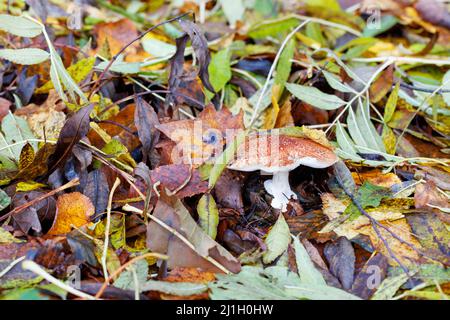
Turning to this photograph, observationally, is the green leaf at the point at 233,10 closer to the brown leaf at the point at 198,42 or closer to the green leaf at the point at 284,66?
the green leaf at the point at 284,66

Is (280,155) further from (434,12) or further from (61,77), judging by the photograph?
(434,12)

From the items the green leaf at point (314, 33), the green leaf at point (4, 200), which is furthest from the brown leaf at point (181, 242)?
the green leaf at point (314, 33)

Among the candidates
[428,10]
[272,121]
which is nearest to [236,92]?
[272,121]

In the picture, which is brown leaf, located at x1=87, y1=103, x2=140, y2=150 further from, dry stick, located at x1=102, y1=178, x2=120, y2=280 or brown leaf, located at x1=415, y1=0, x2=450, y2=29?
brown leaf, located at x1=415, y1=0, x2=450, y2=29

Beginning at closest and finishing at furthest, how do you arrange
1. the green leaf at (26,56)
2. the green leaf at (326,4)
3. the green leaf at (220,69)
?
the green leaf at (26,56)
the green leaf at (220,69)
the green leaf at (326,4)

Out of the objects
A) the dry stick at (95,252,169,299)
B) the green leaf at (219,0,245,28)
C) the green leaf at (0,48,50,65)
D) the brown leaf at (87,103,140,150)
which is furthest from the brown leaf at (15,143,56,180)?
the green leaf at (219,0,245,28)
